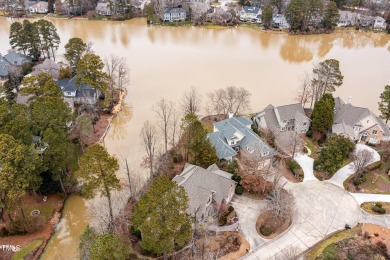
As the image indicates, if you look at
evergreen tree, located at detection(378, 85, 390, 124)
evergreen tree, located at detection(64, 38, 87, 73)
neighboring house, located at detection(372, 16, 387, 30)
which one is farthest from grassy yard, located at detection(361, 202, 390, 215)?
neighboring house, located at detection(372, 16, 387, 30)

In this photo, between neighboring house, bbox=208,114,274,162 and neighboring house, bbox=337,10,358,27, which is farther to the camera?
neighboring house, bbox=337,10,358,27

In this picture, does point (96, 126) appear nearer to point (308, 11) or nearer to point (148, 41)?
point (148, 41)

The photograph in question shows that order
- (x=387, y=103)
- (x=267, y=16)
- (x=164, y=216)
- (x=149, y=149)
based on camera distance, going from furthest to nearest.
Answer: (x=267, y=16), (x=387, y=103), (x=149, y=149), (x=164, y=216)

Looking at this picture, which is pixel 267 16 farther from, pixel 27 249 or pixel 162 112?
pixel 27 249

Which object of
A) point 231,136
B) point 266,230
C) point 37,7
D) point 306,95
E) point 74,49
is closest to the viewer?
point 266,230

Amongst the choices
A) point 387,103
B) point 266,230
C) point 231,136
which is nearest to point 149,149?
point 231,136

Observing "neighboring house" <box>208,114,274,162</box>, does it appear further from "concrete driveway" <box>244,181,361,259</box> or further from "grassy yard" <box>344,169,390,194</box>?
"grassy yard" <box>344,169,390,194</box>

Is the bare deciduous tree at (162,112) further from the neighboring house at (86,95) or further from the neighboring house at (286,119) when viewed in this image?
the neighboring house at (286,119)
